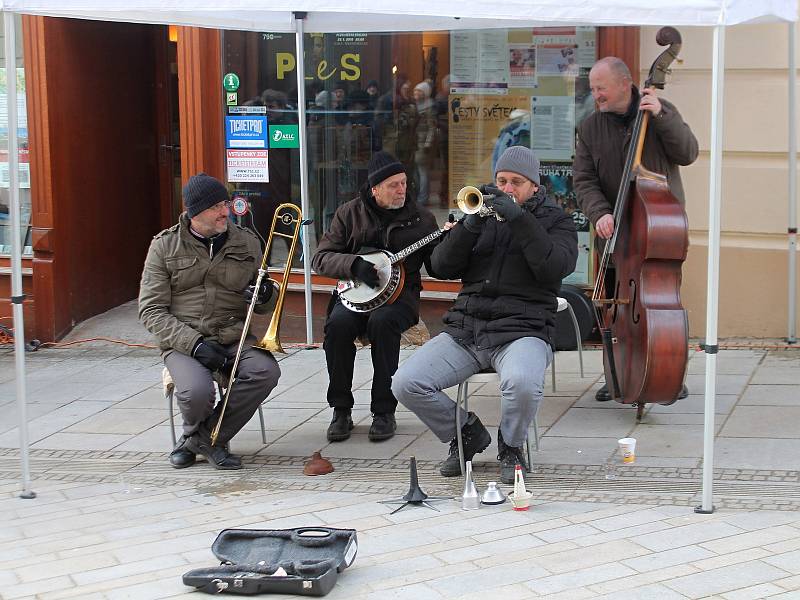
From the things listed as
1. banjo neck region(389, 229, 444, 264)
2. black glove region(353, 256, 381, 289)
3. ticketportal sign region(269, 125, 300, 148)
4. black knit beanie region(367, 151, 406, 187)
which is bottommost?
black glove region(353, 256, 381, 289)

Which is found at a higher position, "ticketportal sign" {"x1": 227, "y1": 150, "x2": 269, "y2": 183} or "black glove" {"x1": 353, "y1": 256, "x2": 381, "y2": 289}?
"ticketportal sign" {"x1": 227, "y1": 150, "x2": 269, "y2": 183}

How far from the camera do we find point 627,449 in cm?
523

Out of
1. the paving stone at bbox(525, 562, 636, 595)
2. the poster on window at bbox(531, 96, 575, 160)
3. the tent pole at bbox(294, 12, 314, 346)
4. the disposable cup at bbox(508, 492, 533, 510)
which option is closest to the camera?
the paving stone at bbox(525, 562, 636, 595)

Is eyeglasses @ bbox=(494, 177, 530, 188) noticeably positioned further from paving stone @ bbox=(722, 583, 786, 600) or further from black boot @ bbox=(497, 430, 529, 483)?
paving stone @ bbox=(722, 583, 786, 600)

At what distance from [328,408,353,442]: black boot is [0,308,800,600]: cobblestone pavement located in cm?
5

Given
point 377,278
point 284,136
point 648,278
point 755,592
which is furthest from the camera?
point 284,136

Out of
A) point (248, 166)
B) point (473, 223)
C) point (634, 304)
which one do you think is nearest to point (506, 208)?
point (473, 223)

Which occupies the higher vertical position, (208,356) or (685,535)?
(208,356)

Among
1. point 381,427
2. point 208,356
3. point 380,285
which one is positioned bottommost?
point 381,427

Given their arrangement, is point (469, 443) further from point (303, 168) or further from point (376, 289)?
point (303, 168)

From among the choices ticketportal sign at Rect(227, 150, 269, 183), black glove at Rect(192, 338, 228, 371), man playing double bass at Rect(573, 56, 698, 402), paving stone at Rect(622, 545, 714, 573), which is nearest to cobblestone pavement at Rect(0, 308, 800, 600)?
paving stone at Rect(622, 545, 714, 573)

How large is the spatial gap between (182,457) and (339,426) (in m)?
0.80

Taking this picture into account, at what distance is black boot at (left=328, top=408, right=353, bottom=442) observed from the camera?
232 inches

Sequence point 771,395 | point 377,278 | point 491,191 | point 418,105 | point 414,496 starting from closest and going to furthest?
point 414,496, point 491,191, point 377,278, point 771,395, point 418,105
